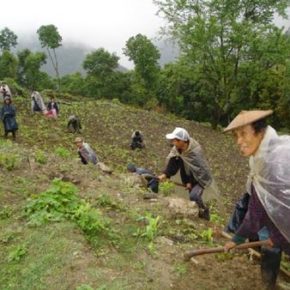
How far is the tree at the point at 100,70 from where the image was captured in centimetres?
4447

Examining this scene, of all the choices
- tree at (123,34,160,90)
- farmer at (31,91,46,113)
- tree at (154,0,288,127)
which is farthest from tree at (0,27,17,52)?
farmer at (31,91,46,113)

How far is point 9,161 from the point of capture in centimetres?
868

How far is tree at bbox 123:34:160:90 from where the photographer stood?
124 feet

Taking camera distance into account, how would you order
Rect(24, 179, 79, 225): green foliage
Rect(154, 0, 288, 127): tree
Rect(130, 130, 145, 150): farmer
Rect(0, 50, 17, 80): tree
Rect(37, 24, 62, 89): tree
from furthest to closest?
1. Rect(37, 24, 62, 89): tree
2. Rect(0, 50, 17, 80): tree
3. Rect(154, 0, 288, 127): tree
4. Rect(130, 130, 145, 150): farmer
5. Rect(24, 179, 79, 225): green foliage

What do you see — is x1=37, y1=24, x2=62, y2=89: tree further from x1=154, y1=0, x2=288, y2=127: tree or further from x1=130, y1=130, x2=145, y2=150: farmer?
x1=130, y1=130, x2=145, y2=150: farmer

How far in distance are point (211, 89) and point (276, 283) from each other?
26197 mm

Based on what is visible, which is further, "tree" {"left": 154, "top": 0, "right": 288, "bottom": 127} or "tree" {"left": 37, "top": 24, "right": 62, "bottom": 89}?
"tree" {"left": 37, "top": 24, "right": 62, "bottom": 89}

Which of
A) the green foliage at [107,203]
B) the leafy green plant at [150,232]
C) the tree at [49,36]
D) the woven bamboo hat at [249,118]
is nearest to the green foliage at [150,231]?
the leafy green plant at [150,232]

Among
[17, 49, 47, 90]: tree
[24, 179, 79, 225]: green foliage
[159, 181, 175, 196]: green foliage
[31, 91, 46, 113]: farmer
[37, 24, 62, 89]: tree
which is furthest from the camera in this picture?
[37, 24, 62, 89]: tree

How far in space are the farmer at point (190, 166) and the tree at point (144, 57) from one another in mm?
30361

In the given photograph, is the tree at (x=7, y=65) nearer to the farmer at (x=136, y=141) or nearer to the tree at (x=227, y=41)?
the tree at (x=227, y=41)

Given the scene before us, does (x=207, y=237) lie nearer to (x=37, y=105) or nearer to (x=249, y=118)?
(x=249, y=118)

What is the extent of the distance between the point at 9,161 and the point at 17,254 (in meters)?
3.28

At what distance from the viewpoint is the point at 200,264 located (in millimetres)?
5820
